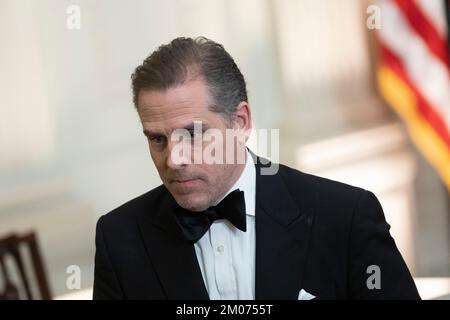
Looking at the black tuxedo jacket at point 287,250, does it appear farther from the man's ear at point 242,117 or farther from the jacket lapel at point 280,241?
the man's ear at point 242,117

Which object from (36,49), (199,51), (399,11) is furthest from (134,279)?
(399,11)

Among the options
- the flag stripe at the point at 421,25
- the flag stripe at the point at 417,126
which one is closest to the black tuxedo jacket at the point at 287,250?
the flag stripe at the point at 417,126

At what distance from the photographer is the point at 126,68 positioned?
1749 millimetres

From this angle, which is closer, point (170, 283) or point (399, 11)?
point (170, 283)

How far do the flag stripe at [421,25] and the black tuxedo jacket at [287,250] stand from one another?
40.4 inches

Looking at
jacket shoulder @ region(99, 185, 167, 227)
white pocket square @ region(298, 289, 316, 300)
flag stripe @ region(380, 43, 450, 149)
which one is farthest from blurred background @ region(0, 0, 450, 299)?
white pocket square @ region(298, 289, 316, 300)

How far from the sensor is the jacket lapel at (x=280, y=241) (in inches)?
49.0

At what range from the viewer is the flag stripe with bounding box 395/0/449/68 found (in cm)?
214

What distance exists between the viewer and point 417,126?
216 centimetres

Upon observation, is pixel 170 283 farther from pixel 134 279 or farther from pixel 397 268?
pixel 397 268

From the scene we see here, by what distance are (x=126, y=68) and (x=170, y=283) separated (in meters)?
0.68
